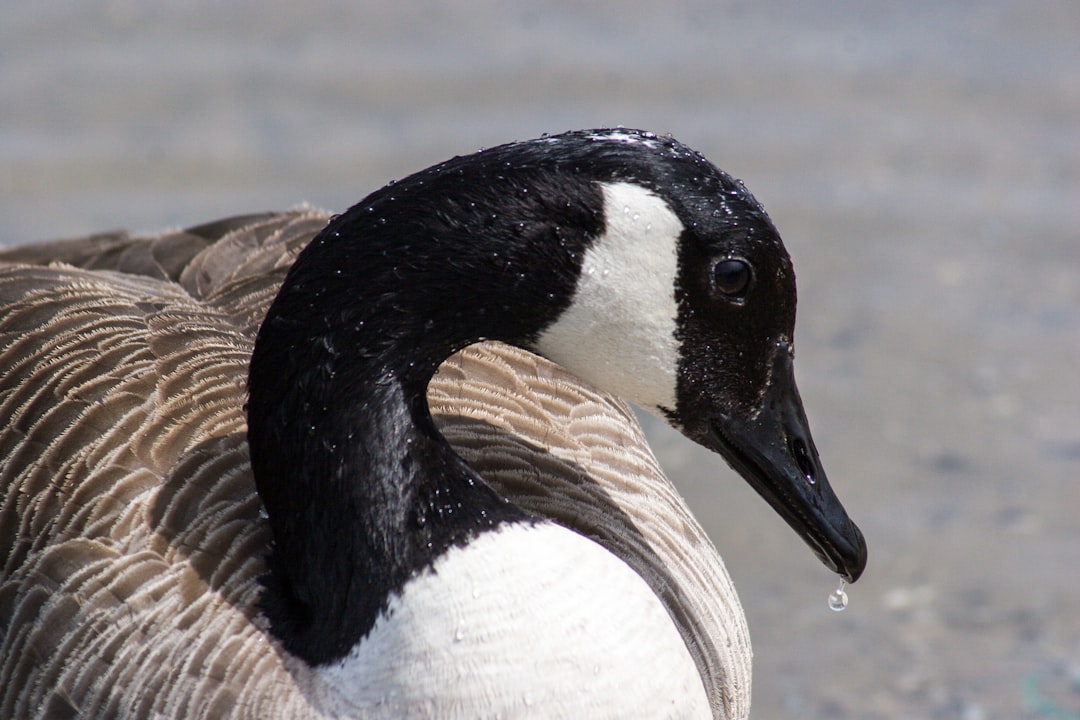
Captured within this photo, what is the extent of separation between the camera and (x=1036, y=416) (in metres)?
6.00

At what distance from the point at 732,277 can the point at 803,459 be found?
1.73 feet

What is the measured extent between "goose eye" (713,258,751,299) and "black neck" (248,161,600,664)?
0.94ft

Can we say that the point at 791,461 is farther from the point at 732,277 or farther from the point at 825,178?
the point at 825,178

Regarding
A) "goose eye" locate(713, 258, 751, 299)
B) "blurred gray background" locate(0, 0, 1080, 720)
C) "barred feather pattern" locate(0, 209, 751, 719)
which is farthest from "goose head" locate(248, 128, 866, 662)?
"blurred gray background" locate(0, 0, 1080, 720)

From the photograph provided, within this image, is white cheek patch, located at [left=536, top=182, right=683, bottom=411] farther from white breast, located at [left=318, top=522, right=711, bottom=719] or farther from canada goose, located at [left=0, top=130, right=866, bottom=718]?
white breast, located at [left=318, top=522, right=711, bottom=719]

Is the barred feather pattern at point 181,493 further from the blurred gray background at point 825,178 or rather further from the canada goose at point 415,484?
the blurred gray background at point 825,178

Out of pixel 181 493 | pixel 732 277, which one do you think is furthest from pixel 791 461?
pixel 181 493

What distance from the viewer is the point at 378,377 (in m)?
3.08

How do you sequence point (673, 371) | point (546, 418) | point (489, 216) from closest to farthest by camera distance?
point (489, 216), point (673, 371), point (546, 418)

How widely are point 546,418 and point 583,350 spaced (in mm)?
753

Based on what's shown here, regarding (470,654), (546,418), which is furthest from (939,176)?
(470,654)

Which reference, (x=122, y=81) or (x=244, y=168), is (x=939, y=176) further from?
(x=122, y=81)

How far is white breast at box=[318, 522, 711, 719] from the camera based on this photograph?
119 inches

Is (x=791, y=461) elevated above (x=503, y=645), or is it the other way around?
(x=791, y=461)
